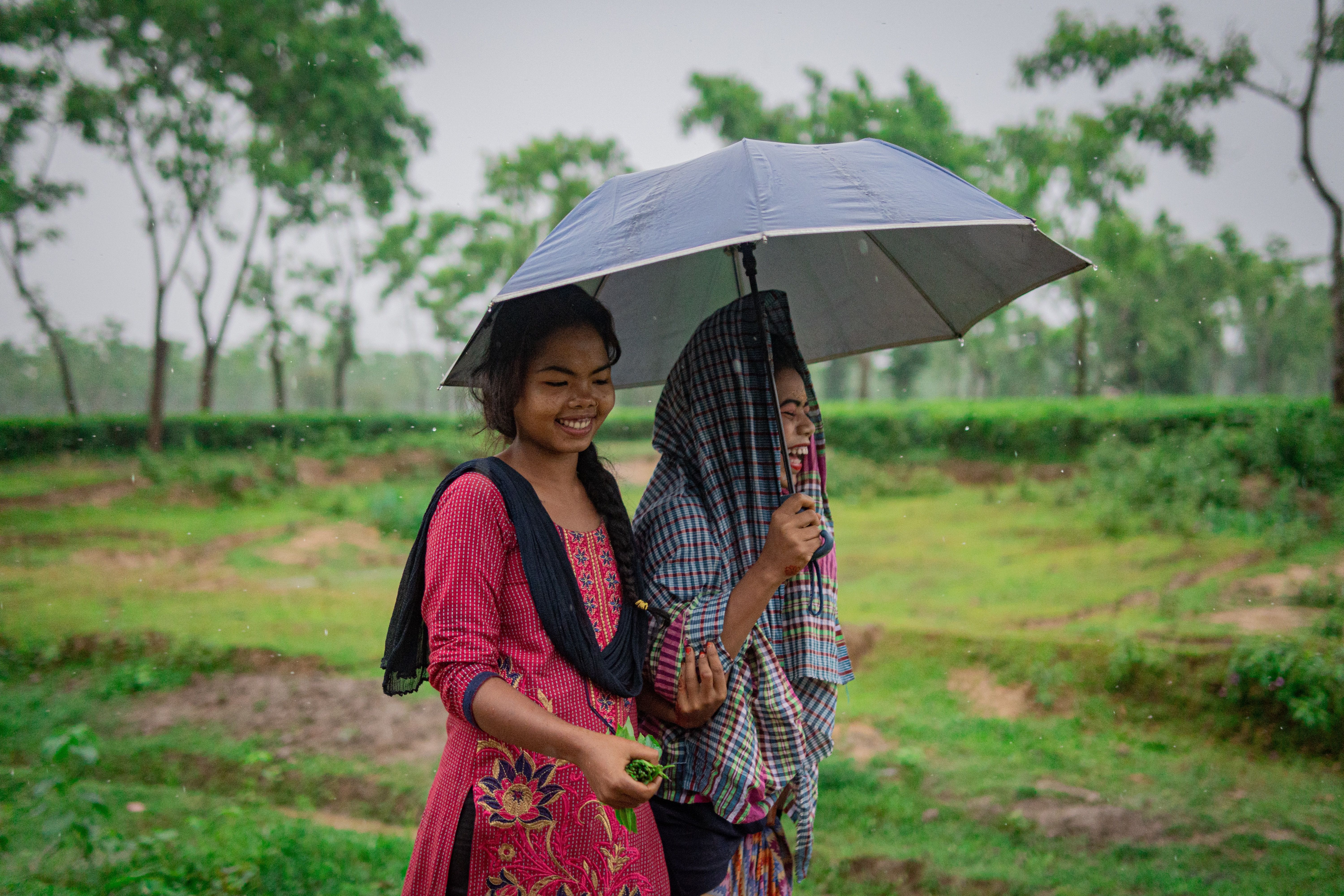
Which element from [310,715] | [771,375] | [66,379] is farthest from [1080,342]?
[771,375]

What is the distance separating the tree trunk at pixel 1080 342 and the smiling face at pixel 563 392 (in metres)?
12.8

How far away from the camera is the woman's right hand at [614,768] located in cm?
122

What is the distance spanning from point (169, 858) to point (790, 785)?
8.85 ft

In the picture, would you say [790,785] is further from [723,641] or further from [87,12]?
[87,12]

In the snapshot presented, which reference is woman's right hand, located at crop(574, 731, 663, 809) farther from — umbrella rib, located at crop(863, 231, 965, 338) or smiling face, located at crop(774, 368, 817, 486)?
umbrella rib, located at crop(863, 231, 965, 338)

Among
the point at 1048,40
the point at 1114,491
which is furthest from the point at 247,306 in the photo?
the point at 1114,491

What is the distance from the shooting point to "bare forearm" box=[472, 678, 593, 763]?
1.28 meters

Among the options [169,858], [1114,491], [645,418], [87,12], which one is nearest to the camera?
[169,858]

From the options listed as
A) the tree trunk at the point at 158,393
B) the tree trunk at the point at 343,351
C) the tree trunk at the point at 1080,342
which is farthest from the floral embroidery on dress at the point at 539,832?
the tree trunk at the point at 343,351

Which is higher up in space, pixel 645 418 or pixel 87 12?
pixel 87 12

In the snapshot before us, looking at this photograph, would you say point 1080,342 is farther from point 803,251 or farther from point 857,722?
point 803,251

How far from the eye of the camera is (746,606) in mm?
1638

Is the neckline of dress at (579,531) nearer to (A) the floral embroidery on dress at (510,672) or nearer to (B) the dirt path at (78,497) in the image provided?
(A) the floral embroidery on dress at (510,672)

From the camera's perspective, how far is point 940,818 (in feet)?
13.6
